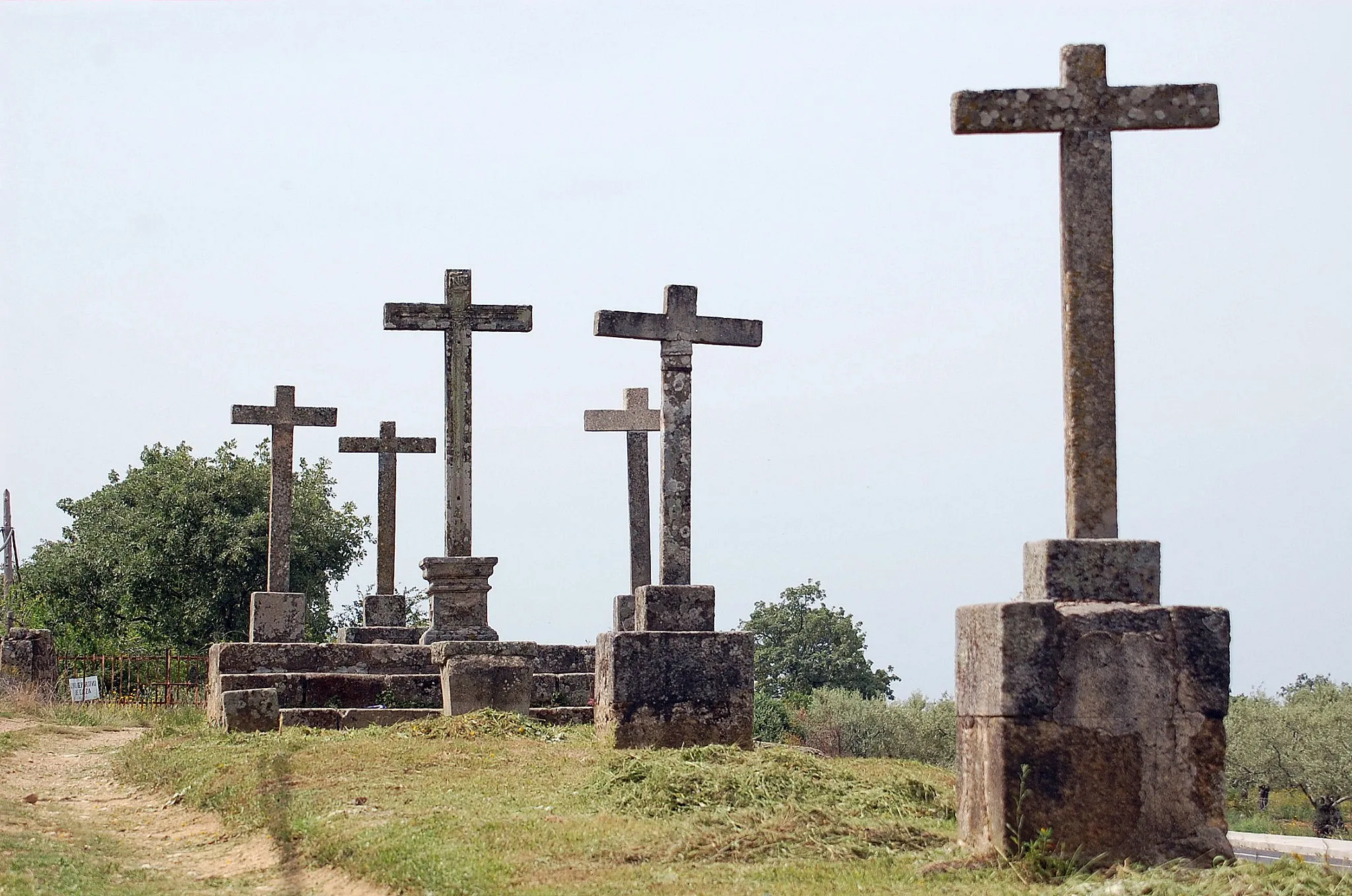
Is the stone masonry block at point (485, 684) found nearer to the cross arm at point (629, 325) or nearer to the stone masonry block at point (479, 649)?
the stone masonry block at point (479, 649)

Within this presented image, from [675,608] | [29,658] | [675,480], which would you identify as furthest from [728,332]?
[29,658]

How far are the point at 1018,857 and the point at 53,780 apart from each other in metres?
9.83

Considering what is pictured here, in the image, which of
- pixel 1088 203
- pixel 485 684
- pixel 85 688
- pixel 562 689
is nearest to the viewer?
pixel 1088 203

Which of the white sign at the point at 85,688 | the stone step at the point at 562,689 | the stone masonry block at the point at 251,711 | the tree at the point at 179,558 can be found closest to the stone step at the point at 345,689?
the stone step at the point at 562,689

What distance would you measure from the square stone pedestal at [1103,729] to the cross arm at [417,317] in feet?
35.9

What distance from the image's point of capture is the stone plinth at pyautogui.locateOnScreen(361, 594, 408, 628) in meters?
23.1

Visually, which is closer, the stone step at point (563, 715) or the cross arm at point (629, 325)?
the cross arm at point (629, 325)

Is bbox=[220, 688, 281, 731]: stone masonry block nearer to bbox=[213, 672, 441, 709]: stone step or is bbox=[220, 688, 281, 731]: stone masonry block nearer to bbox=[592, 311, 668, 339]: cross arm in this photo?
bbox=[213, 672, 441, 709]: stone step

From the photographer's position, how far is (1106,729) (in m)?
7.66

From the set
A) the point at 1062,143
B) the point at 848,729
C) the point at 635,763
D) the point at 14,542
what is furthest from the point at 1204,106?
the point at 14,542

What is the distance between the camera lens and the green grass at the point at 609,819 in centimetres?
722

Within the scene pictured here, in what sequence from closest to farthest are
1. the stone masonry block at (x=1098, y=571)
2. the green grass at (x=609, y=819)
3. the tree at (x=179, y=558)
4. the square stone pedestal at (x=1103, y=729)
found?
1. the green grass at (x=609, y=819)
2. the square stone pedestal at (x=1103, y=729)
3. the stone masonry block at (x=1098, y=571)
4. the tree at (x=179, y=558)

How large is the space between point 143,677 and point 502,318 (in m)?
14.9

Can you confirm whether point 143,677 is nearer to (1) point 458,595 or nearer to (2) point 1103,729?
(1) point 458,595
